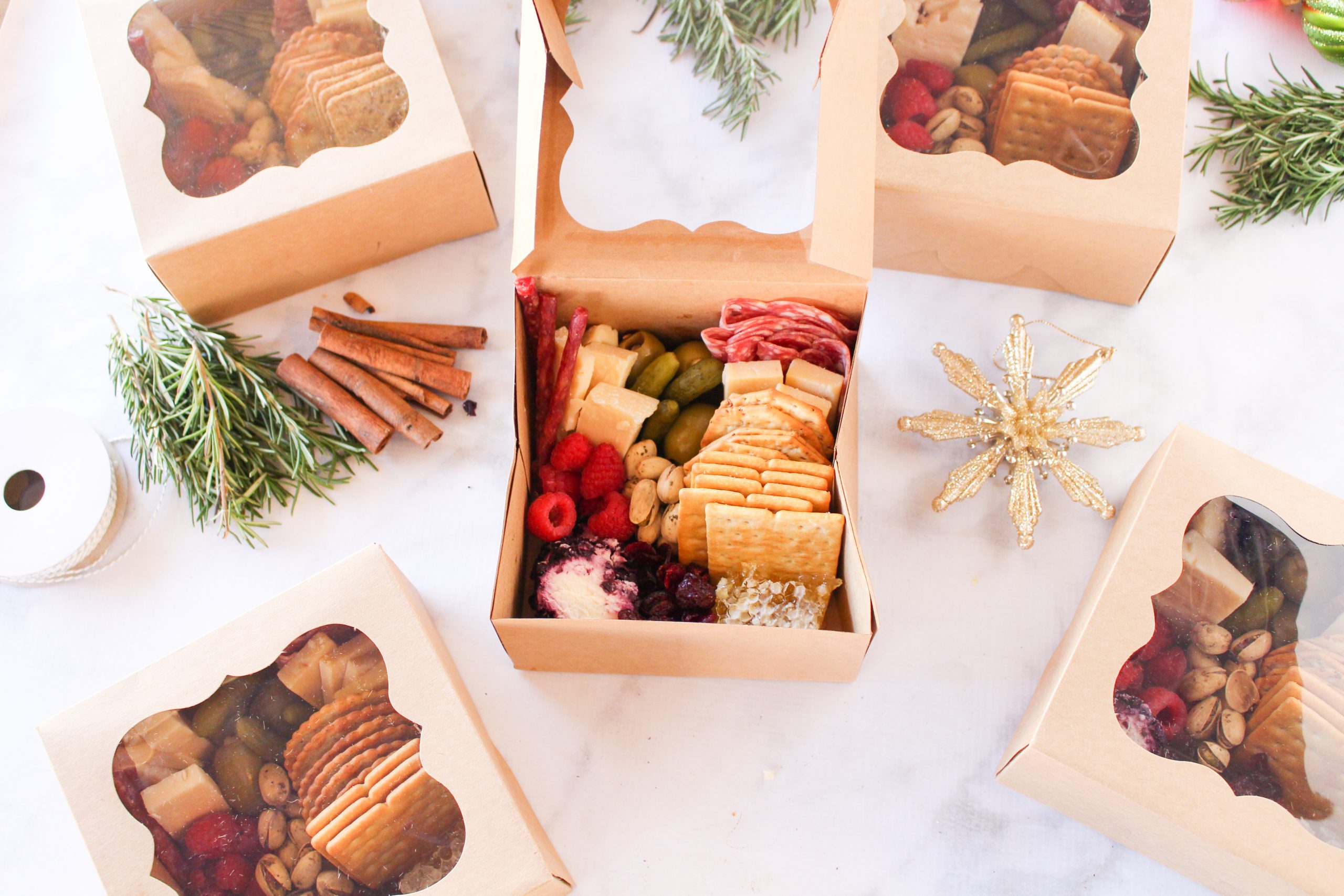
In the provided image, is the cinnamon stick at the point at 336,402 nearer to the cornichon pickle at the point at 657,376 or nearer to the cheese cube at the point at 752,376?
the cornichon pickle at the point at 657,376

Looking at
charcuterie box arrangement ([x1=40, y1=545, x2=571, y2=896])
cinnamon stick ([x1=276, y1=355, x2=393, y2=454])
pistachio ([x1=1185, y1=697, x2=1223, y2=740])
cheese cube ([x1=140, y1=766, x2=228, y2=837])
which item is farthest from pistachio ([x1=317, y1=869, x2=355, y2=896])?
pistachio ([x1=1185, y1=697, x2=1223, y2=740])

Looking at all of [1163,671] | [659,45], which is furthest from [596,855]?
→ [659,45]

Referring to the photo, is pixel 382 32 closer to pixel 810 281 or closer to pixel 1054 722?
pixel 810 281

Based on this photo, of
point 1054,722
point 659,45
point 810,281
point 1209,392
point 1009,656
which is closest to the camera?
point 1054,722

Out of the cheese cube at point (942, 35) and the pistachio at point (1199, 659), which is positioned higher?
the cheese cube at point (942, 35)

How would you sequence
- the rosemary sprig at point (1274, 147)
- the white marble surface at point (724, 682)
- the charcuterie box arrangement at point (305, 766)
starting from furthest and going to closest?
the rosemary sprig at point (1274, 147) < the white marble surface at point (724, 682) < the charcuterie box arrangement at point (305, 766)

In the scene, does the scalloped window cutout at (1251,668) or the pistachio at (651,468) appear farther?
the pistachio at (651,468)

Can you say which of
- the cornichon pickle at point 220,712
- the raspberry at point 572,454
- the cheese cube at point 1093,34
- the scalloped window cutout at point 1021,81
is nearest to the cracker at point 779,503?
the raspberry at point 572,454
